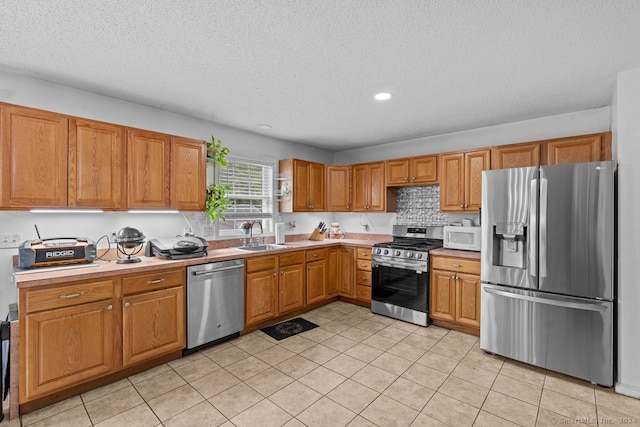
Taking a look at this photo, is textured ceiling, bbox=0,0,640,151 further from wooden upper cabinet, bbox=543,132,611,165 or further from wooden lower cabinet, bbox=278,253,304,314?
wooden lower cabinet, bbox=278,253,304,314

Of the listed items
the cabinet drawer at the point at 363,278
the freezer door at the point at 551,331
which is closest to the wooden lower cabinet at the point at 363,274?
the cabinet drawer at the point at 363,278

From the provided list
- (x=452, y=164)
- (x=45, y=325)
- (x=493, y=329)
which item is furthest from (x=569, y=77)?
(x=45, y=325)

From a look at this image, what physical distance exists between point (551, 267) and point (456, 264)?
39.0 inches

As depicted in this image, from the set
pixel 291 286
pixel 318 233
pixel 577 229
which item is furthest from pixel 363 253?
pixel 577 229

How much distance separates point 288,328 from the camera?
11.9ft

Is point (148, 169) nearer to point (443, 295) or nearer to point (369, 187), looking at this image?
point (369, 187)

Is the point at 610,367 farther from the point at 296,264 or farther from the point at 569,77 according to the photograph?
the point at 296,264

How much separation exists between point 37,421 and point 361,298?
344cm

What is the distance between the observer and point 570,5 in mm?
1681

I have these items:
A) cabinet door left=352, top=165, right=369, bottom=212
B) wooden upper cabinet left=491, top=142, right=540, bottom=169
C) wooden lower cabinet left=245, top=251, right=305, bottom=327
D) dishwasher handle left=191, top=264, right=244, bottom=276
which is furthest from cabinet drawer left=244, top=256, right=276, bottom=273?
wooden upper cabinet left=491, top=142, right=540, bottom=169

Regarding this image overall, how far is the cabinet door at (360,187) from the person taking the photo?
4.81 metres

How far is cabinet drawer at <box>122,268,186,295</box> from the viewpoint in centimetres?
255

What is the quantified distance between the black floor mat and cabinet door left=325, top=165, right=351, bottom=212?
190cm

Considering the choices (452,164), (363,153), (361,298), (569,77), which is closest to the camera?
(569,77)
